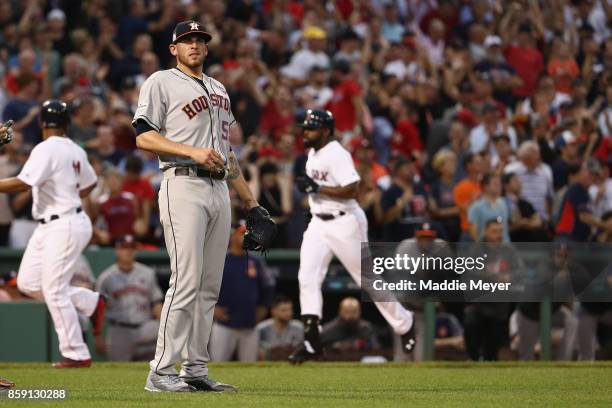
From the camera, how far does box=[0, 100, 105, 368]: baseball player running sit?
Result: 10781mm

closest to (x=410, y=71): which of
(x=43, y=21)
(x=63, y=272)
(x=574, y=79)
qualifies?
(x=574, y=79)

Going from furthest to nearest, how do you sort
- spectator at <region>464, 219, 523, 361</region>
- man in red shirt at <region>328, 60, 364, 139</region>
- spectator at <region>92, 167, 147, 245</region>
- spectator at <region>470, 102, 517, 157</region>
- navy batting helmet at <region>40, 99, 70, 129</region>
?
man in red shirt at <region>328, 60, 364, 139</region> → spectator at <region>470, 102, 517, 157</region> → spectator at <region>92, 167, 147, 245</region> → spectator at <region>464, 219, 523, 361</region> → navy batting helmet at <region>40, 99, 70, 129</region>

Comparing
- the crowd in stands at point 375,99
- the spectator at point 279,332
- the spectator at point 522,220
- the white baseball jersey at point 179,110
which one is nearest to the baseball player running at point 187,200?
the white baseball jersey at point 179,110

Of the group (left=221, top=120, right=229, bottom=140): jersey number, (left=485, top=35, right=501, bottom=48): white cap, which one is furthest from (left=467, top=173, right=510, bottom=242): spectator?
(left=221, top=120, right=229, bottom=140): jersey number

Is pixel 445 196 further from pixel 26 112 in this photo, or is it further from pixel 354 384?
pixel 354 384

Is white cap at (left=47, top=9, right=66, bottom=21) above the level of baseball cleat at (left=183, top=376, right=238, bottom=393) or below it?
above

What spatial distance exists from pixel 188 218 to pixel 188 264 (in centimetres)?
30

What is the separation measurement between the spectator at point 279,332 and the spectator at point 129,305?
4.25ft

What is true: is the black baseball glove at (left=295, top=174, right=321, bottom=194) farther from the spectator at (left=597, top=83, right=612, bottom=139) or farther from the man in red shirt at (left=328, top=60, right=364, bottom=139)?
the spectator at (left=597, top=83, right=612, bottom=139)

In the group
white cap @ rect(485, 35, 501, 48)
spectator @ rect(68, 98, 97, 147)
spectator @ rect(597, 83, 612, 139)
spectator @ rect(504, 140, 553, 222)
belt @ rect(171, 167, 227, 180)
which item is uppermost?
white cap @ rect(485, 35, 501, 48)

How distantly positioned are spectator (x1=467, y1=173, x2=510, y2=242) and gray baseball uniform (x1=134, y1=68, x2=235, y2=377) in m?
6.80

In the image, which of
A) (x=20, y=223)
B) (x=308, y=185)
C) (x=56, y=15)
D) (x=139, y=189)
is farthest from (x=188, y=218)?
(x=56, y=15)

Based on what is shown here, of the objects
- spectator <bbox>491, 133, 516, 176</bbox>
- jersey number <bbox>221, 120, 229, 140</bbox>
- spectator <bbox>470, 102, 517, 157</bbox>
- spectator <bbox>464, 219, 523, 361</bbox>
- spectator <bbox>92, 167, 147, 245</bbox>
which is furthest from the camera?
spectator <bbox>470, 102, 517, 157</bbox>

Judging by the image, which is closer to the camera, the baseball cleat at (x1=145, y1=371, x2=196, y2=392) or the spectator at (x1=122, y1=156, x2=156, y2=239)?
the baseball cleat at (x1=145, y1=371, x2=196, y2=392)
